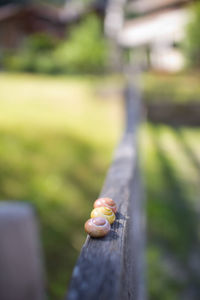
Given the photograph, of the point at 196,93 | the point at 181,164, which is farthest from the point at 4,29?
the point at 181,164

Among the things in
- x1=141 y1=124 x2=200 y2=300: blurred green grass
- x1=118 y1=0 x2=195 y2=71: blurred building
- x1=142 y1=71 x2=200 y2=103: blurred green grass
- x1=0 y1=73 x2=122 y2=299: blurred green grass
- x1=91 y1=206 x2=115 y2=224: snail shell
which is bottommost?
x1=141 y1=124 x2=200 y2=300: blurred green grass

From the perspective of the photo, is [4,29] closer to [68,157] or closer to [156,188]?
[68,157]

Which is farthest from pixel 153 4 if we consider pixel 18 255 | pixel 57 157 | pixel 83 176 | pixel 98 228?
pixel 98 228

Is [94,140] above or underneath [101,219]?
underneath

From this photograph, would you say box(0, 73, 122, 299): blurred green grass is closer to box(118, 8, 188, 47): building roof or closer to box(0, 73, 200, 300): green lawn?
box(0, 73, 200, 300): green lawn

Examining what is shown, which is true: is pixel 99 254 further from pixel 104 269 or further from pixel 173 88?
pixel 173 88

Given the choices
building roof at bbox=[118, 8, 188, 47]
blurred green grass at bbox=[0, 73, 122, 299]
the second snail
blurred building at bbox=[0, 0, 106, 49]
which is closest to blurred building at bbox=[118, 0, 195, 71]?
building roof at bbox=[118, 8, 188, 47]
